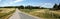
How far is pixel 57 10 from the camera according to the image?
2.48 m

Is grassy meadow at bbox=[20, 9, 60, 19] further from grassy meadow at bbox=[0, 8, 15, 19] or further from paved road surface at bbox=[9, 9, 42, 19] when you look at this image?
grassy meadow at bbox=[0, 8, 15, 19]

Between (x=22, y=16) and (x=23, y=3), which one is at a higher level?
(x=23, y=3)

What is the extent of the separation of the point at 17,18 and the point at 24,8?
0.25 m

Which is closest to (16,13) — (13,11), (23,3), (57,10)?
(13,11)

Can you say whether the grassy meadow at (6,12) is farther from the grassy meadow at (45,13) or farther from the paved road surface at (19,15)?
the grassy meadow at (45,13)

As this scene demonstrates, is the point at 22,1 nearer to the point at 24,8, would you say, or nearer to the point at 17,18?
the point at 24,8

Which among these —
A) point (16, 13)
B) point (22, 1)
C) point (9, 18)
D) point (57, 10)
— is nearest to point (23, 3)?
point (22, 1)

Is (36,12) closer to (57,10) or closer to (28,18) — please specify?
(28,18)

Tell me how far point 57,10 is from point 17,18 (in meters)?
0.82

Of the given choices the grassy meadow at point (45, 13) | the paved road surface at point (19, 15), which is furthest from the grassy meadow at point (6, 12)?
the grassy meadow at point (45, 13)

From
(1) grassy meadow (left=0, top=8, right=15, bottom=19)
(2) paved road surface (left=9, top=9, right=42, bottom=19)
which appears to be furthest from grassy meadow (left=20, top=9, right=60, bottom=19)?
(1) grassy meadow (left=0, top=8, right=15, bottom=19)

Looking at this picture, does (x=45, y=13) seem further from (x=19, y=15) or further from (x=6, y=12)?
(x=6, y=12)

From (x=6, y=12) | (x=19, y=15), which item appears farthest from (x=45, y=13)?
(x=6, y=12)

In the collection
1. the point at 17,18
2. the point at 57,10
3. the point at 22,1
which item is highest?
the point at 22,1
